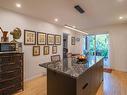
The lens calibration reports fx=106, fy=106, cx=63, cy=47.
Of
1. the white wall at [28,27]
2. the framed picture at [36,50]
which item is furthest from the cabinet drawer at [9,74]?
the framed picture at [36,50]

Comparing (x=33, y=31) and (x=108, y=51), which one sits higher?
(x=33, y=31)

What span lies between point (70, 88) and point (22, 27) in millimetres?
3101

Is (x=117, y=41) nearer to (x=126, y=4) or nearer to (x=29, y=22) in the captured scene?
(x=126, y=4)

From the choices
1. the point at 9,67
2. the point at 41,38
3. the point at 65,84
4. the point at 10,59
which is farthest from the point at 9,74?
the point at 41,38

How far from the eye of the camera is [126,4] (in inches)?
123

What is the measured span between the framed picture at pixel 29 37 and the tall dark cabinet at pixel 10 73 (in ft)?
3.60

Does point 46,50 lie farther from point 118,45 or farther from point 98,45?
point 118,45

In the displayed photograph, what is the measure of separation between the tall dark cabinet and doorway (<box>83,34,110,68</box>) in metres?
4.62

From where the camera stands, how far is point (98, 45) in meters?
7.02

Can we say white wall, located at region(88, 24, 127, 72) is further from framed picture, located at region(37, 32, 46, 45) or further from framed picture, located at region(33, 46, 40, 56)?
framed picture, located at region(33, 46, 40, 56)

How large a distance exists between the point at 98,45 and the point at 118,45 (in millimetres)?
1314

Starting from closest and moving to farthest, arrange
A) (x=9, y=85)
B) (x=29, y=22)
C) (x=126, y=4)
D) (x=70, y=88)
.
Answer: (x=70, y=88)
(x=9, y=85)
(x=126, y=4)
(x=29, y=22)

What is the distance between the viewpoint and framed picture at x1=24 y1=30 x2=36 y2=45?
4.19 meters

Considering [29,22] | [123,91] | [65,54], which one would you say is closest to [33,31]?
[29,22]
